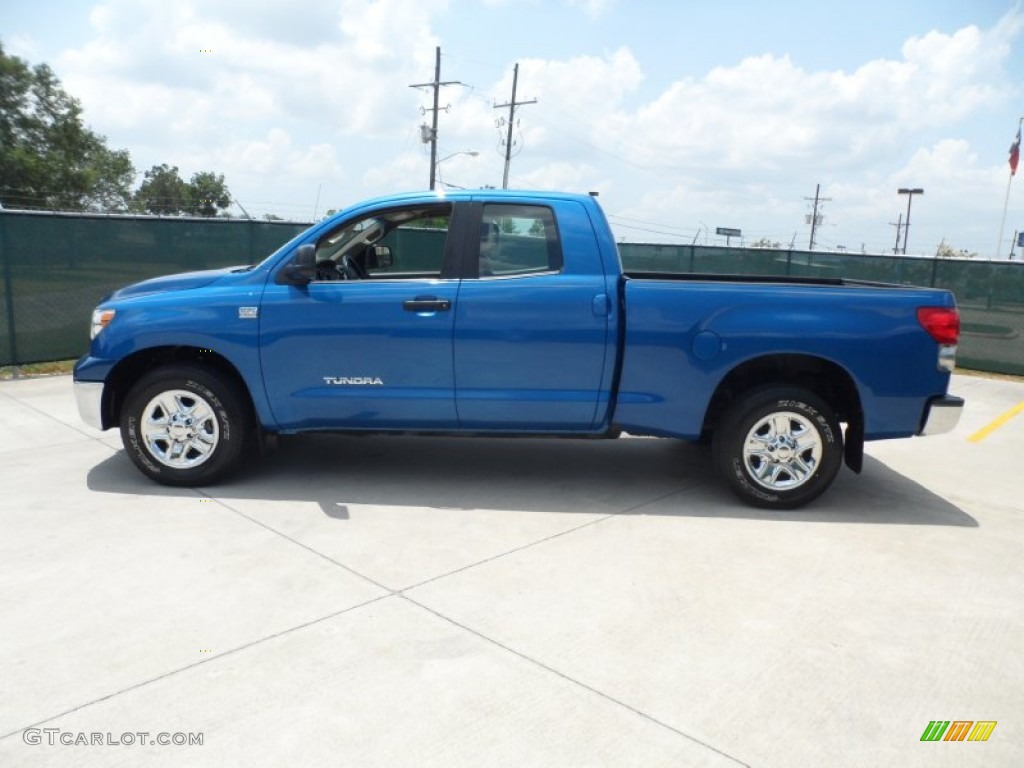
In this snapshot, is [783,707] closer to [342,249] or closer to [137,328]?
[342,249]

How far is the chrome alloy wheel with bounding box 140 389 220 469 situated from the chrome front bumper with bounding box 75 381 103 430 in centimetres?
30

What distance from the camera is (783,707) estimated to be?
290cm

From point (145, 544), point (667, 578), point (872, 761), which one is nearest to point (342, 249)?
point (145, 544)

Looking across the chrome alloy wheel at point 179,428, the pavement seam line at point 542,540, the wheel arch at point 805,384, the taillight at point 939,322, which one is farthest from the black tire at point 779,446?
the chrome alloy wheel at point 179,428

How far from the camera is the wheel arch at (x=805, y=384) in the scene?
16.3 feet

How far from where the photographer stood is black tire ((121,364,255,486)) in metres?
5.05

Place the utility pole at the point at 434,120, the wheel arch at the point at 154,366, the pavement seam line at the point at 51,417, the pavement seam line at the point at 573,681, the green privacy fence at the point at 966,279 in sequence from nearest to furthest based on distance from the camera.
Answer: the pavement seam line at the point at 573,681 < the wheel arch at the point at 154,366 < the pavement seam line at the point at 51,417 < the green privacy fence at the point at 966,279 < the utility pole at the point at 434,120

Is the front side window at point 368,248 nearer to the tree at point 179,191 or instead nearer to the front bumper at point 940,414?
the front bumper at point 940,414

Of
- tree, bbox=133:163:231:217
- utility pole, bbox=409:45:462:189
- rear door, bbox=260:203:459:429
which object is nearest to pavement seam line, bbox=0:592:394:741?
rear door, bbox=260:203:459:429

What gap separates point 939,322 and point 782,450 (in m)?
1.19

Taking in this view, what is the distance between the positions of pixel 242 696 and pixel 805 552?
9.81ft

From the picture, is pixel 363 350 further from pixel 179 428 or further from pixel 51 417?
pixel 51 417

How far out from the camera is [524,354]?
493 cm

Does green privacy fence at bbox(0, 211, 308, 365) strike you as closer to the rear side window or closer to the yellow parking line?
the rear side window
